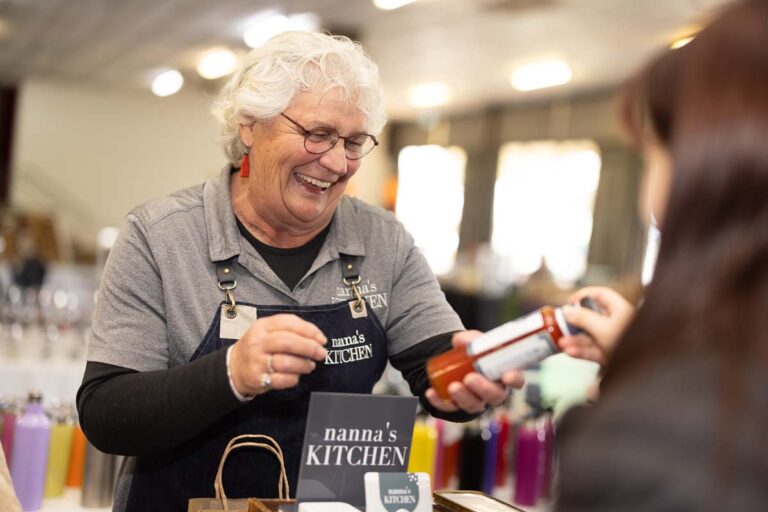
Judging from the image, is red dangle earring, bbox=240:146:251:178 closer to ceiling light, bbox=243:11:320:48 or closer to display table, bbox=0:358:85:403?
display table, bbox=0:358:85:403

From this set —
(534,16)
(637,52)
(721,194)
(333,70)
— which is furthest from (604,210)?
(721,194)

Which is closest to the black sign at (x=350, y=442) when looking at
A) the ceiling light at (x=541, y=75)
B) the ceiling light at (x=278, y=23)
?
the ceiling light at (x=278, y=23)

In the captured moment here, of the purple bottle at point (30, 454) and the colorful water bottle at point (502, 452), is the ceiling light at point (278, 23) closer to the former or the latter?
the colorful water bottle at point (502, 452)

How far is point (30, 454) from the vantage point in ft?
7.87

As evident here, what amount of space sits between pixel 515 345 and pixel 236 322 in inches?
24.1

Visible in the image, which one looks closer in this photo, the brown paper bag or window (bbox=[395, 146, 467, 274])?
the brown paper bag

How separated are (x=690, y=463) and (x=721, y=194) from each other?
23 centimetres

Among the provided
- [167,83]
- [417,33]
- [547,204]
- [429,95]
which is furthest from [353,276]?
[167,83]

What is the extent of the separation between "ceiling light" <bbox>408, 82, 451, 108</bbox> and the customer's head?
38.4 feet

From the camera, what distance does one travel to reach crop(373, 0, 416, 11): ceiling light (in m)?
7.96

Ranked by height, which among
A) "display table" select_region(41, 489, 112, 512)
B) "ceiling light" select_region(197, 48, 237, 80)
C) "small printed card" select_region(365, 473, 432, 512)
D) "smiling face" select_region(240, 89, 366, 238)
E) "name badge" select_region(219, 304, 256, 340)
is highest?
"ceiling light" select_region(197, 48, 237, 80)

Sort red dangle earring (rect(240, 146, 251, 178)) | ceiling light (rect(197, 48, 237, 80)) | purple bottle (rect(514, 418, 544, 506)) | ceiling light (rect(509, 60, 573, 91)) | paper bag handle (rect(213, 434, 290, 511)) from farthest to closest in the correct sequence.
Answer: ceiling light (rect(197, 48, 237, 80)) → ceiling light (rect(509, 60, 573, 91)) → purple bottle (rect(514, 418, 544, 506)) → red dangle earring (rect(240, 146, 251, 178)) → paper bag handle (rect(213, 434, 290, 511))

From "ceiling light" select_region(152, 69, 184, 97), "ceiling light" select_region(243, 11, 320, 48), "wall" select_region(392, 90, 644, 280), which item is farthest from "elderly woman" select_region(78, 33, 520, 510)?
"ceiling light" select_region(152, 69, 184, 97)

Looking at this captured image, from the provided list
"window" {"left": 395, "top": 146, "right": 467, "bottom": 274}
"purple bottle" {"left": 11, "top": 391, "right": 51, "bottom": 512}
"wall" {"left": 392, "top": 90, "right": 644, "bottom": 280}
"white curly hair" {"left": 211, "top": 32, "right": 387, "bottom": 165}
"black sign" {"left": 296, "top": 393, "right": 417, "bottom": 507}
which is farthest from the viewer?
"window" {"left": 395, "top": 146, "right": 467, "bottom": 274}
